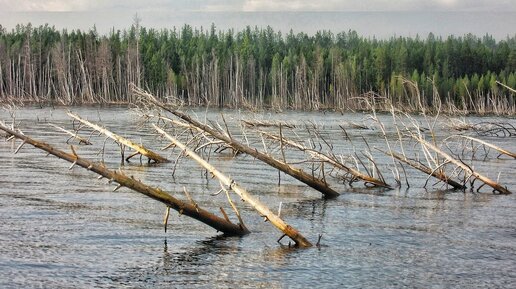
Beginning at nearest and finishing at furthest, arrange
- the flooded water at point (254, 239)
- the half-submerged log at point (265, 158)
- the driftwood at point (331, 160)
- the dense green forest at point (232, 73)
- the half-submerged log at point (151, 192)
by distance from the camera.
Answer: the flooded water at point (254, 239), the half-submerged log at point (151, 192), the half-submerged log at point (265, 158), the driftwood at point (331, 160), the dense green forest at point (232, 73)

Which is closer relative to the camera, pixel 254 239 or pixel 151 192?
pixel 151 192

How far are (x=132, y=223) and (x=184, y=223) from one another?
50.7 inches

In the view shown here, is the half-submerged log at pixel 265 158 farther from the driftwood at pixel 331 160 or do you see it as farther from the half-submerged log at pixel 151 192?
the half-submerged log at pixel 151 192

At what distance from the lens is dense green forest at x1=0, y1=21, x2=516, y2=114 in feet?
433

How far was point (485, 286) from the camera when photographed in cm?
1380

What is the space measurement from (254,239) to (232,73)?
13517cm

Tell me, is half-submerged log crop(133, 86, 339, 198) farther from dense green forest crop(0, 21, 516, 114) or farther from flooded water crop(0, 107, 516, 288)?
dense green forest crop(0, 21, 516, 114)

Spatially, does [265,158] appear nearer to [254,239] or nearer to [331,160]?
[331,160]

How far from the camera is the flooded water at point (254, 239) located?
13.7 metres

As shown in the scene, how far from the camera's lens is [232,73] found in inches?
5940

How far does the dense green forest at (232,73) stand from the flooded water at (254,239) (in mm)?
98990

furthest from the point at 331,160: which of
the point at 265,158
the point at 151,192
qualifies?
the point at 151,192

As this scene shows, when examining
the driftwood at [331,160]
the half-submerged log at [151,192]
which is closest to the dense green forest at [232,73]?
the driftwood at [331,160]

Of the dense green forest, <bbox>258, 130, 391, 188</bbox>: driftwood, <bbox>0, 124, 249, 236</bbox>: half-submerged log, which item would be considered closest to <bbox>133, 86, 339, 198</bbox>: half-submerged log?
<bbox>258, 130, 391, 188</bbox>: driftwood
